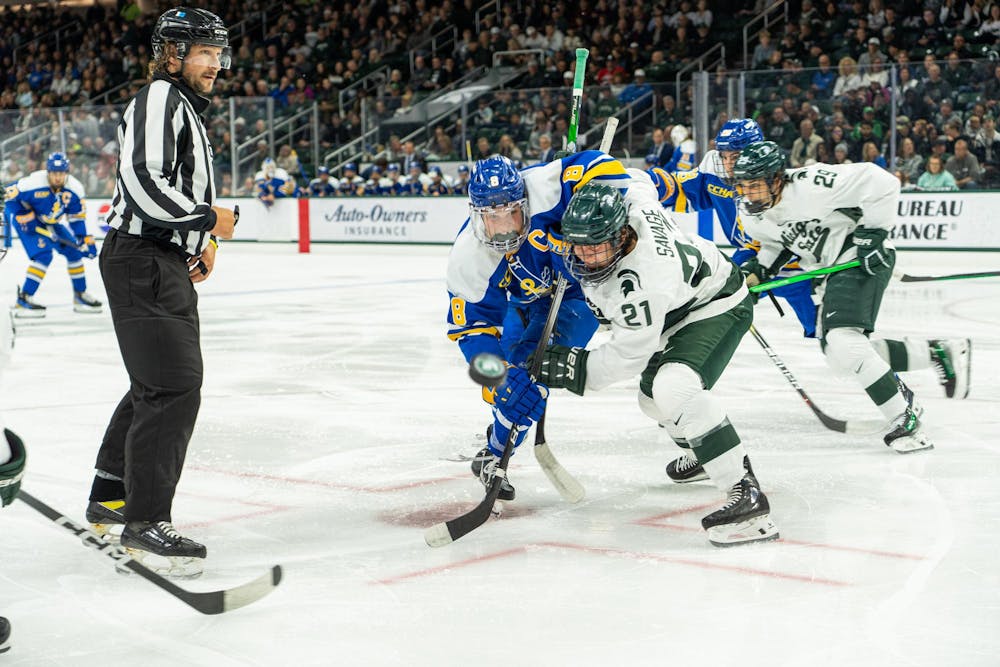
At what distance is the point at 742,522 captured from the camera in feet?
10.2

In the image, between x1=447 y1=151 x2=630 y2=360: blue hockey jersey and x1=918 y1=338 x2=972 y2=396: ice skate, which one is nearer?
x1=447 y1=151 x2=630 y2=360: blue hockey jersey

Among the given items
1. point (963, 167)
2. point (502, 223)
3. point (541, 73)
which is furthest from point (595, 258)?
point (541, 73)

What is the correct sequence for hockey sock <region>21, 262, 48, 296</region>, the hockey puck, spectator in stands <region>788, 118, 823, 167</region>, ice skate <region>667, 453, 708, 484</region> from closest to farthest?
the hockey puck < ice skate <region>667, 453, 708, 484</region> < hockey sock <region>21, 262, 48, 296</region> < spectator in stands <region>788, 118, 823, 167</region>

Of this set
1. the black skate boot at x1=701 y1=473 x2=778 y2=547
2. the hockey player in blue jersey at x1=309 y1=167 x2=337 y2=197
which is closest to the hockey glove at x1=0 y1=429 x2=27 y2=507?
the black skate boot at x1=701 y1=473 x2=778 y2=547

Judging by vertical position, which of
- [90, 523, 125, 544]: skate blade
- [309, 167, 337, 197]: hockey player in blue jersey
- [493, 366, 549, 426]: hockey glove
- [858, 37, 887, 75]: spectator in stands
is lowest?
[90, 523, 125, 544]: skate blade

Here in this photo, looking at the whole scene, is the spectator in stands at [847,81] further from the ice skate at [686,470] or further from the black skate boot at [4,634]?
the black skate boot at [4,634]

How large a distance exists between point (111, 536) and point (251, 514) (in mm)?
440

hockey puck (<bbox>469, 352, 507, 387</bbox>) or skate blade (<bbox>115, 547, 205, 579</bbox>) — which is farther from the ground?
hockey puck (<bbox>469, 352, 507, 387</bbox>)

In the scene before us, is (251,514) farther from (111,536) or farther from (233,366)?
(233,366)

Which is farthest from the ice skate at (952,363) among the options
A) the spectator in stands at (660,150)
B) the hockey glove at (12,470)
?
Result: the spectator in stands at (660,150)

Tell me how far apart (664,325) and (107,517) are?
1501mm

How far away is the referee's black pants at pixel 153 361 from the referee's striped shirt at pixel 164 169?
0.06 m

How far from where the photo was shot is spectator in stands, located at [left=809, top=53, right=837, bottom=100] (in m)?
11.9

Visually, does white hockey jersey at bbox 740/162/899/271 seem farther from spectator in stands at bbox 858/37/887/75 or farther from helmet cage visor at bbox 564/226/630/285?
spectator in stands at bbox 858/37/887/75
